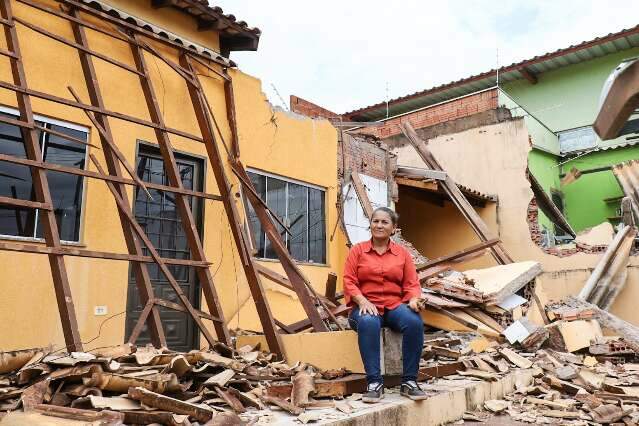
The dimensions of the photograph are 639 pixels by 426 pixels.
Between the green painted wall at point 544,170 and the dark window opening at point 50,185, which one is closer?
the dark window opening at point 50,185

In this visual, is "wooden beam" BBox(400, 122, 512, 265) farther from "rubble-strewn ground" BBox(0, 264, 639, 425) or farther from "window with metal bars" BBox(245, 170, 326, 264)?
"window with metal bars" BBox(245, 170, 326, 264)

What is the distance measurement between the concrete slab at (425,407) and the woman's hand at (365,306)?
2.17ft

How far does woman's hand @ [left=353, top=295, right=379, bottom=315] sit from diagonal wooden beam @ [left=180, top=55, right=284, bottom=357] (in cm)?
117

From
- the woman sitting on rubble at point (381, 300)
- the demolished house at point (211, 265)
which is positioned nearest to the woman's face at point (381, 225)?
the woman sitting on rubble at point (381, 300)

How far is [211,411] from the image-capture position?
2.90 m

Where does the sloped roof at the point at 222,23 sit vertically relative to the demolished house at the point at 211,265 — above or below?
above

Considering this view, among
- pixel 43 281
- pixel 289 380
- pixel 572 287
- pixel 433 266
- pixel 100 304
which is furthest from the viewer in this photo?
pixel 572 287

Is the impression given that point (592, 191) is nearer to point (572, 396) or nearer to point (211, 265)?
point (572, 396)

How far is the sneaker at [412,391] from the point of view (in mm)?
3834

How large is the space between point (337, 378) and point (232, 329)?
298 cm

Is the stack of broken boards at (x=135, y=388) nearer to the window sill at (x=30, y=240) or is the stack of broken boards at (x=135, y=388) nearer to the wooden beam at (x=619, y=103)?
the window sill at (x=30, y=240)

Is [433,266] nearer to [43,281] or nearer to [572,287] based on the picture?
[572,287]

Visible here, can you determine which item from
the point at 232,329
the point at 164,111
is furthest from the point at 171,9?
the point at 232,329

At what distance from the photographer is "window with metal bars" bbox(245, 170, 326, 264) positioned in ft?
25.8
